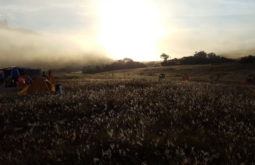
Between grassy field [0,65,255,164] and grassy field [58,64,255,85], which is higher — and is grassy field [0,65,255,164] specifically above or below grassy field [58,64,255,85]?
above

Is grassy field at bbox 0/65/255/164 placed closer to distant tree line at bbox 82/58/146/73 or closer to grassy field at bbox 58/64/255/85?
grassy field at bbox 58/64/255/85

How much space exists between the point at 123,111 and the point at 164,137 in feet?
13.4

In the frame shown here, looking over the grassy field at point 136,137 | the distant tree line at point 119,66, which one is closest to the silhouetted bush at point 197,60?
the distant tree line at point 119,66

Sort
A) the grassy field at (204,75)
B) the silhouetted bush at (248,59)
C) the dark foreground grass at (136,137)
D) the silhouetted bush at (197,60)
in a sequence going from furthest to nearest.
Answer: the silhouetted bush at (197,60) < the silhouetted bush at (248,59) < the grassy field at (204,75) < the dark foreground grass at (136,137)

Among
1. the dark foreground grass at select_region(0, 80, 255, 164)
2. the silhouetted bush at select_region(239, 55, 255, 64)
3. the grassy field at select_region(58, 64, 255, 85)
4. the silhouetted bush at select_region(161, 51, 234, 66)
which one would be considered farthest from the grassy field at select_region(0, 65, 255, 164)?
the silhouetted bush at select_region(161, 51, 234, 66)

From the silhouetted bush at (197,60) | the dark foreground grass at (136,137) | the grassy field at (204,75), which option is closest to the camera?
the dark foreground grass at (136,137)

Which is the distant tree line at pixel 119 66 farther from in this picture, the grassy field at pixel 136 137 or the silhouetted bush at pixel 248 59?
the grassy field at pixel 136 137

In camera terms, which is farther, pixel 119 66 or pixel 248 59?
pixel 119 66

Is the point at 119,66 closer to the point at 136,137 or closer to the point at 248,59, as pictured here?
the point at 248,59

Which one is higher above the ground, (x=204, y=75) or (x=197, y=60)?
(x=197, y=60)

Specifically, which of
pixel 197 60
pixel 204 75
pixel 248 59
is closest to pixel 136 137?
pixel 204 75

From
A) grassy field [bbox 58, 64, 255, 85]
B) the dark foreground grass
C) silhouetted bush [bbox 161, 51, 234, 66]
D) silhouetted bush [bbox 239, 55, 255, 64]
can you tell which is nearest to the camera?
the dark foreground grass

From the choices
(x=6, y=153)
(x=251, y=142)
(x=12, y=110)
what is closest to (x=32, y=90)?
(x=12, y=110)

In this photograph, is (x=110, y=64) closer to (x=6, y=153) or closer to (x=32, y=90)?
(x=32, y=90)
